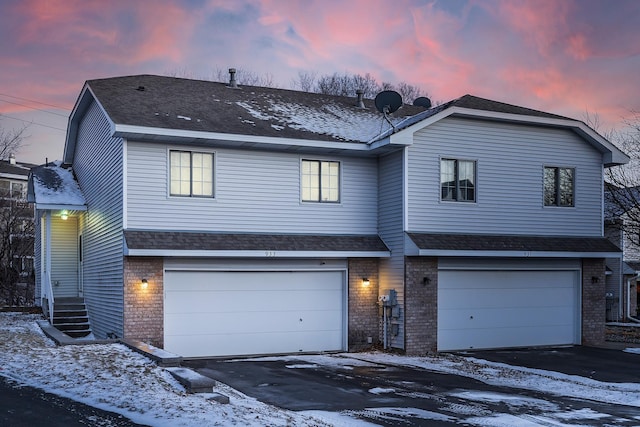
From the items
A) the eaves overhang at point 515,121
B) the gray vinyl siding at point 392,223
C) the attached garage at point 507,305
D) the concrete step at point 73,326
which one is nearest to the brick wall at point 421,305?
the gray vinyl siding at point 392,223

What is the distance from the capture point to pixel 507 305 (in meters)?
19.3

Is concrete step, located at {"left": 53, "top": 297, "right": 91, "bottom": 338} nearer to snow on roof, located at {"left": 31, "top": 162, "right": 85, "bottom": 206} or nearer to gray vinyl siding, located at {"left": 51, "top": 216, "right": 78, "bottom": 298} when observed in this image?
gray vinyl siding, located at {"left": 51, "top": 216, "right": 78, "bottom": 298}

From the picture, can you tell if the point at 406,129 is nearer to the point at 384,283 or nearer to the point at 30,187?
the point at 384,283

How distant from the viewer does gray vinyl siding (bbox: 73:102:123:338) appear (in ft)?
54.1

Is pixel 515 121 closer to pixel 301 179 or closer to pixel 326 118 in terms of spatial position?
pixel 326 118

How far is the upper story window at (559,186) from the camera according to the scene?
19812 millimetres

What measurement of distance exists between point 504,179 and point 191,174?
8347 millimetres

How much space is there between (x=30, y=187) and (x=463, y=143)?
12598 millimetres

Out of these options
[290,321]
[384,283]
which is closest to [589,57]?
[384,283]

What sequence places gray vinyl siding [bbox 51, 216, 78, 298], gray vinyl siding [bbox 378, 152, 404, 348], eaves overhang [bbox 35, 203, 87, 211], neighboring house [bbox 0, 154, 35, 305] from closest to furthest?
gray vinyl siding [bbox 378, 152, 404, 348] → eaves overhang [bbox 35, 203, 87, 211] → gray vinyl siding [bbox 51, 216, 78, 298] → neighboring house [bbox 0, 154, 35, 305]

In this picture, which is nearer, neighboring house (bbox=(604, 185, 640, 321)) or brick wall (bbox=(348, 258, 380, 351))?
brick wall (bbox=(348, 258, 380, 351))

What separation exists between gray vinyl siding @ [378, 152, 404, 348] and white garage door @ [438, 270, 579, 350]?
122cm

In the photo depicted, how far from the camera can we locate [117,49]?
20984 mm

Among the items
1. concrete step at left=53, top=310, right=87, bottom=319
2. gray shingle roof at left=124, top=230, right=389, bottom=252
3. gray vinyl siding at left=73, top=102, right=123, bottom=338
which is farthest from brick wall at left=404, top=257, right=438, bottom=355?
concrete step at left=53, top=310, right=87, bottom=319
